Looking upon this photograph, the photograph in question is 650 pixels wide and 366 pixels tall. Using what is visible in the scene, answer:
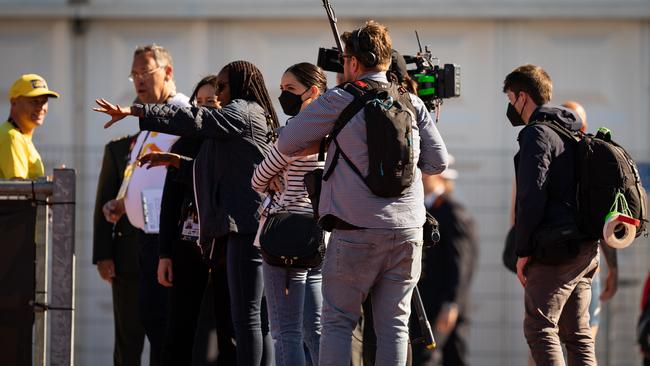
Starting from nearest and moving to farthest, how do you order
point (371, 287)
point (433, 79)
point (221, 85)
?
point (371, 287) < point (221, 85) < point (433, 79)

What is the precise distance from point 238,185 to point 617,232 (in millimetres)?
1831

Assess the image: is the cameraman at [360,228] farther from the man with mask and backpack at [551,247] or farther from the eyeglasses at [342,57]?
the man with mask and backpack at [551,247]

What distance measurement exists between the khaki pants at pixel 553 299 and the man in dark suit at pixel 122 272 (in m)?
2.63

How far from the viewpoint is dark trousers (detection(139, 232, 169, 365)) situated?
6949 mm

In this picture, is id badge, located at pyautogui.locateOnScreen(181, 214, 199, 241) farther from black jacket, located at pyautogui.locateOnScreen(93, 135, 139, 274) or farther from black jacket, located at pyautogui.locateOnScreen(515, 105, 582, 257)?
black jacket, located at pyautogui.locateOnScreen(515, 105, 582, 257)

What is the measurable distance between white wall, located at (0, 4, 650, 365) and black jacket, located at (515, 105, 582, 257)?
354cm

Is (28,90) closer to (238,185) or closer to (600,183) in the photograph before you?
(238,185)

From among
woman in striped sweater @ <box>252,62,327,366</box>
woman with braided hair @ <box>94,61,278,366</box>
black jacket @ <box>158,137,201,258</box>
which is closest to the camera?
woman in striped sweater @ <box>252,62,327,366</box>

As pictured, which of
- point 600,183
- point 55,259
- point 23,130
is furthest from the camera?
point 23,130

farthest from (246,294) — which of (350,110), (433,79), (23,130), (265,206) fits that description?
(23,130)

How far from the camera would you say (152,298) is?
6949 millimetres

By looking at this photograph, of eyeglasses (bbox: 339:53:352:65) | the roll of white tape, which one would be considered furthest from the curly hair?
the roll of white tape

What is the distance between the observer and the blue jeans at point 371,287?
532 centimetres

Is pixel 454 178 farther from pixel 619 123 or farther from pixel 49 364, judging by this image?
pixel 49 364
